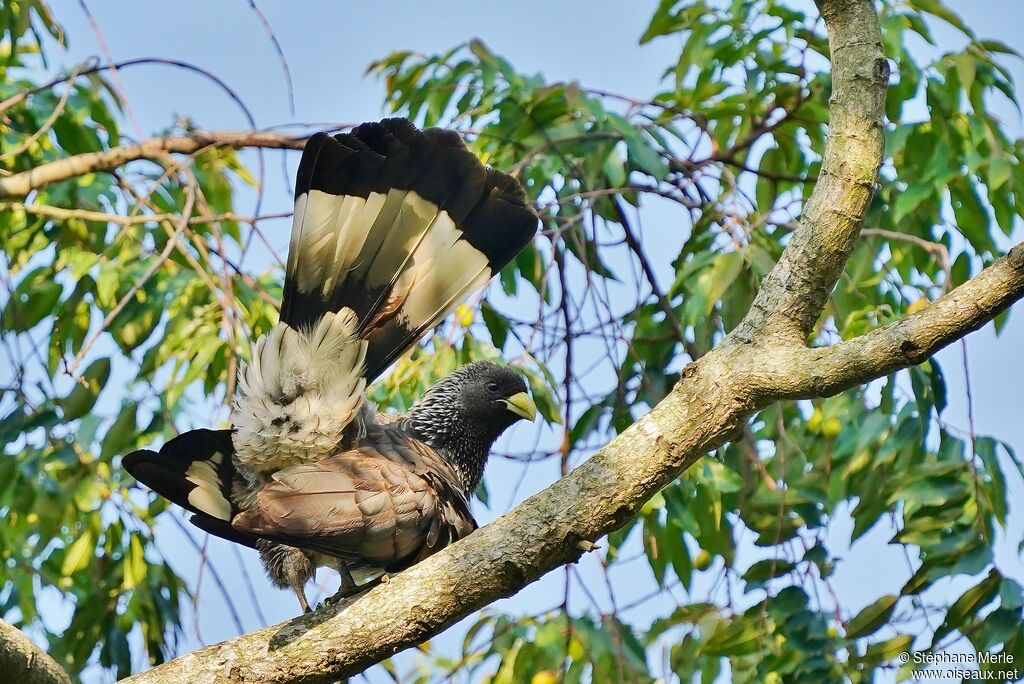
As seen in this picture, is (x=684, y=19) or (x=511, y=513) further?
(x=684, y=19)

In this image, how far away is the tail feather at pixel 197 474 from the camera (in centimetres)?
300

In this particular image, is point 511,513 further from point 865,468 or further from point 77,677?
point 77,677

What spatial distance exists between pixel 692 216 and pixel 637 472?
1.93m

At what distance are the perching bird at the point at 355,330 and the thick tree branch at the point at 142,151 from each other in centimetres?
90

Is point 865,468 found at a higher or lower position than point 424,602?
higher

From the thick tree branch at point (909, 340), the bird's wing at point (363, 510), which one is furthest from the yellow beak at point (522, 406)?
the thick tree branch at point (909, 340)

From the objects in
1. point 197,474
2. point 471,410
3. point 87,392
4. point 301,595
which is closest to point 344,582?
point 301,595

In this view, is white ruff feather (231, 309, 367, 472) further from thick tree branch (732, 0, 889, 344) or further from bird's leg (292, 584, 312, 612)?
thick tree branch (732, 0, 889, 344)

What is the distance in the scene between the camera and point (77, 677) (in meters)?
3.98

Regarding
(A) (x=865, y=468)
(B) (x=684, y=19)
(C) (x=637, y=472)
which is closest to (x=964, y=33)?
(B) (x=684, y=19)

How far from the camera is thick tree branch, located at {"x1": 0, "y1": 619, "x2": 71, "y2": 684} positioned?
2215 millimetres

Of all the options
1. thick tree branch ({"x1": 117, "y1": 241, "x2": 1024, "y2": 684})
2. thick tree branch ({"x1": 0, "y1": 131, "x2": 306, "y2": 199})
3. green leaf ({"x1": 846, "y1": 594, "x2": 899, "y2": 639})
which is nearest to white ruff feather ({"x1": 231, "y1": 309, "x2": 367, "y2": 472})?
thick tree branch ({"x1": 117, "y1": 241, "x2": 1024, "y2": 684})

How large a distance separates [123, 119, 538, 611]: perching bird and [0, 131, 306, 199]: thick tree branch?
902mm

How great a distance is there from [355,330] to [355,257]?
0.21 meters
